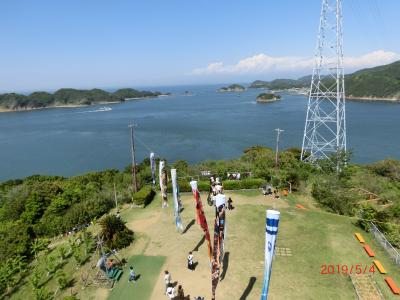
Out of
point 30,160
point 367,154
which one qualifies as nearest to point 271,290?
point 367,154

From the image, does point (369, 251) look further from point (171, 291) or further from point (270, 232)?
point (171, 291)

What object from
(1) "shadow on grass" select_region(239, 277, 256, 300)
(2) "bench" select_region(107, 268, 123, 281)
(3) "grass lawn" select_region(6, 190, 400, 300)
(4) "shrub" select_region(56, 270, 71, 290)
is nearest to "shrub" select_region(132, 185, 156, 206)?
(3) "grass lawn" select_region(6, 190, 400, 300)

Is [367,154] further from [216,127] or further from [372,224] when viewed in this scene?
[372,224]

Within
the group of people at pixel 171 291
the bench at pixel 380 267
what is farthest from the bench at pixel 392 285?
the group of people at pixel 171 291

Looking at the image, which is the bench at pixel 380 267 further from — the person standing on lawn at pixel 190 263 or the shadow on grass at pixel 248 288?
the person standing on lawn at pixel 190 263

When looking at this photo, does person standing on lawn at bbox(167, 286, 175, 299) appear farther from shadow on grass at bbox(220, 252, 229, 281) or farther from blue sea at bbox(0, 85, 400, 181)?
blue sea at bbox(0, 85, 400, 181)

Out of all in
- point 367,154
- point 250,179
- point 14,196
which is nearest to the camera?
point 250,179

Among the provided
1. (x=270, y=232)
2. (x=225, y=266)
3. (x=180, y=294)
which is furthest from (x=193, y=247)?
(x=270, y=232)
